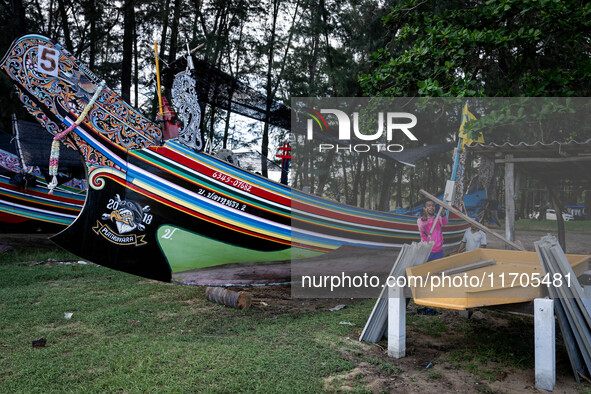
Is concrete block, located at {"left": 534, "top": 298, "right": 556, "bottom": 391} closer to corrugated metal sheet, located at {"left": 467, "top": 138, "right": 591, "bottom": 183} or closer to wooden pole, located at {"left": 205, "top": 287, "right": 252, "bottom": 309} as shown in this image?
corrugated metal sheet, located at {"left": 467, "top": 138, "right": 591, "bottom": 183}

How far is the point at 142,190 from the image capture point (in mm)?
4352

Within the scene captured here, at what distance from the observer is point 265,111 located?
660 cm

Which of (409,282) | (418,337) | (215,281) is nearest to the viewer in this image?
(409,282)

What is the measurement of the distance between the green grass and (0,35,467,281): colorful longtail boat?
610mm

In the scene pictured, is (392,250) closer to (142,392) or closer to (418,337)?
(418,337)

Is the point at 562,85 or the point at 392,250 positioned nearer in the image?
Result: the point at 562,85

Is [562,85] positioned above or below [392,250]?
above

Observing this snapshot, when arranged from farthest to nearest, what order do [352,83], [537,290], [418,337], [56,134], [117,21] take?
[117,21] < [352,83] < [56,134] < [418,337] < [537,290]

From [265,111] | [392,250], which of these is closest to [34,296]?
[265,111]

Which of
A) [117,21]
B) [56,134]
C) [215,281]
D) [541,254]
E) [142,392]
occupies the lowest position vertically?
[142,392]

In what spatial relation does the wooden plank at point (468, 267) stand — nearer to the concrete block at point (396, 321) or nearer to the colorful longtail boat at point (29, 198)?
the concrete block at point (396, 321)

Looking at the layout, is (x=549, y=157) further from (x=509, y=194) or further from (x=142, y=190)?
(x=142, y=190)

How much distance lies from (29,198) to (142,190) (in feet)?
13.9

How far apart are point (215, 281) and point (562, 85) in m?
4.14
